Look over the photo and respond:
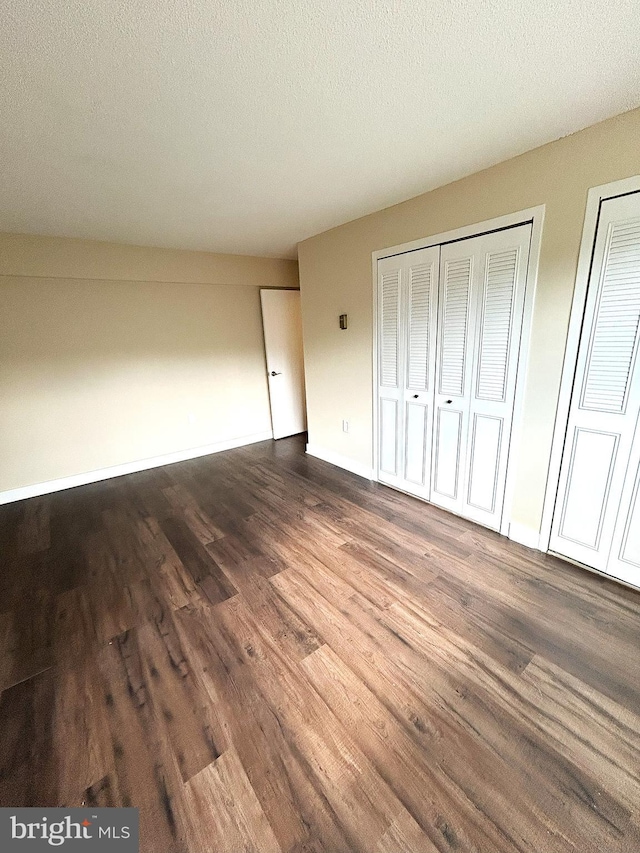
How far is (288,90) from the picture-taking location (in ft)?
4.34

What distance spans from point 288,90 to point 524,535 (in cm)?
272

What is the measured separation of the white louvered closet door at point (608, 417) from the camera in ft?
5.32

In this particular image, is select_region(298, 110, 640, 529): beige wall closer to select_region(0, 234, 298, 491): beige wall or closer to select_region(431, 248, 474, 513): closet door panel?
select_region(431, 248, 474, 513): closet door panel

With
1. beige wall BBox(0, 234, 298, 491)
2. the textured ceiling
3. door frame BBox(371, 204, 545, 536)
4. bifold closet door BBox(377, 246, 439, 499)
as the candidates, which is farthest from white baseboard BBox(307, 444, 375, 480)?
the textured ceiling

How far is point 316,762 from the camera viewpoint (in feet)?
3.76

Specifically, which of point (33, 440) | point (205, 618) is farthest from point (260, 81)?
point (33, 440)

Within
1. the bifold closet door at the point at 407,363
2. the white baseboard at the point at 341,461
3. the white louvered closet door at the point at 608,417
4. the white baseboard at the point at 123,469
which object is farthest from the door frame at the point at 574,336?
the white baseboard at the point at 123,469

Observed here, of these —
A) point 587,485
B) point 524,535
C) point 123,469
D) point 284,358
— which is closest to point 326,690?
point 524,535

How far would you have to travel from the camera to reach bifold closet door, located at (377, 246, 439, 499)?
8.20 feet

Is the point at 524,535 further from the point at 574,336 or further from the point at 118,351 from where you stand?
the point at 118,351

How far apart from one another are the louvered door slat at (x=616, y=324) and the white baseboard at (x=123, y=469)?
12.5 ft

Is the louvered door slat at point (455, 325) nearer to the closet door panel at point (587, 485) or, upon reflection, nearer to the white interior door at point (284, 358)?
the closet door panel at point (587, 485)

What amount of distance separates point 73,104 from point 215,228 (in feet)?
5.61

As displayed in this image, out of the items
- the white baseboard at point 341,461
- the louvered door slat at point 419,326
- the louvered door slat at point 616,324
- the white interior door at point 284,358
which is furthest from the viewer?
the white interior door at point 284,358
